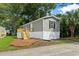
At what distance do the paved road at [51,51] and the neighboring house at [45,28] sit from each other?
394 millimetres

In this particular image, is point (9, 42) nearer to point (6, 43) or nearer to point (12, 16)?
point (6, 43)

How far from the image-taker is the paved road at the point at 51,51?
1420cm

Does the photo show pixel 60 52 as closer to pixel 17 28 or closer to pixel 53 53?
pixel 53 53

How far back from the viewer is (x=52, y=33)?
1470 cm

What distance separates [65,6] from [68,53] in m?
1.36

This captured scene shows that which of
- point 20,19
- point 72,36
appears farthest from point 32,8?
point 72,36

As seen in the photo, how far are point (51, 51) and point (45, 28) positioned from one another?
2.56 feet

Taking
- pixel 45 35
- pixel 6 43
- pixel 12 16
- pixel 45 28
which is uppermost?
pixel 12 16

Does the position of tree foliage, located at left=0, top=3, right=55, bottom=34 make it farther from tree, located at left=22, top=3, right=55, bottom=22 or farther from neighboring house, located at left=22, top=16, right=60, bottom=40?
neighboring house, located at left=22, top=16, right=60, bottom=40

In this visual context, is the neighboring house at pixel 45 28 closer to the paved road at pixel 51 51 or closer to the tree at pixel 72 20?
the tree at pixel 72 20

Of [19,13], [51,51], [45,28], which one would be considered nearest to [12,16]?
[19,13]

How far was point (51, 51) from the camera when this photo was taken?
14.3 m

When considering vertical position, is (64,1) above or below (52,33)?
above

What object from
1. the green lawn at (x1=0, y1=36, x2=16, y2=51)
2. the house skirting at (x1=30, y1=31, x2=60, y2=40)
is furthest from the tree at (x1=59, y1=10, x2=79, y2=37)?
the green lawn at (x1=0, y1=36, x2=16, y2=51)
